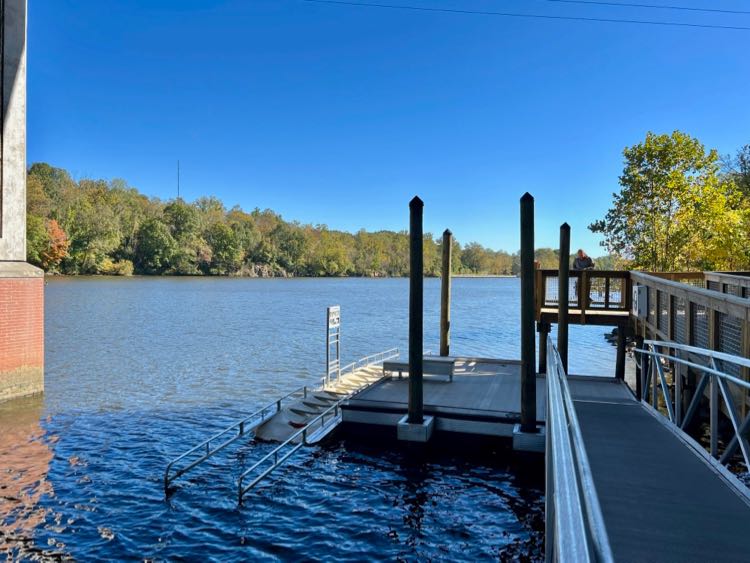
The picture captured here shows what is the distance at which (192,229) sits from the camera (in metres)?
127

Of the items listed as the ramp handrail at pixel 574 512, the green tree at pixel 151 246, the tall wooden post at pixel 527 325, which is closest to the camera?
the ramp handrail at pixel 574 512

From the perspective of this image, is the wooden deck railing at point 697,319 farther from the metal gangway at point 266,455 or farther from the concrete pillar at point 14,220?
the concrete pillar at point 14,220

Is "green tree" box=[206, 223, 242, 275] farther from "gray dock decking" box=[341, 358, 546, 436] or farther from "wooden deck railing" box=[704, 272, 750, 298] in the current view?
"wooden deck railing" box=[704, 272, 750, 298]

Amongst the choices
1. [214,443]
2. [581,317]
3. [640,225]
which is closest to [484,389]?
[581,317]

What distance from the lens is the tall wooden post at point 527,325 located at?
11.0 metres

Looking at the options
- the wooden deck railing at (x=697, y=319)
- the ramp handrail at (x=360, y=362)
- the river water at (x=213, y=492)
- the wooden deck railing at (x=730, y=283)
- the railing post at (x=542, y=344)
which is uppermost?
the wooden deck railing at (x=730, y=283)

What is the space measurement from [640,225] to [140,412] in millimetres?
25900

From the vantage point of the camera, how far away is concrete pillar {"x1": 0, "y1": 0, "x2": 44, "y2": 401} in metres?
15.3

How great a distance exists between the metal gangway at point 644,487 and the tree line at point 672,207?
2249 centimetres

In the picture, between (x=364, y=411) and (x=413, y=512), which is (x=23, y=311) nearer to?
(x=364, y=411)

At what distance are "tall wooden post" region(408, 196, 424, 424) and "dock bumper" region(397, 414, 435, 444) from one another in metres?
0.16

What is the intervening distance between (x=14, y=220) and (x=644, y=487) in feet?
51.7

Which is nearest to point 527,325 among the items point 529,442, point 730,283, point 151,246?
point 529,442

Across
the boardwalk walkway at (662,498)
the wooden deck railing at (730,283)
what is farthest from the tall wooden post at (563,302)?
the boardwalk walkway at (662,498)
